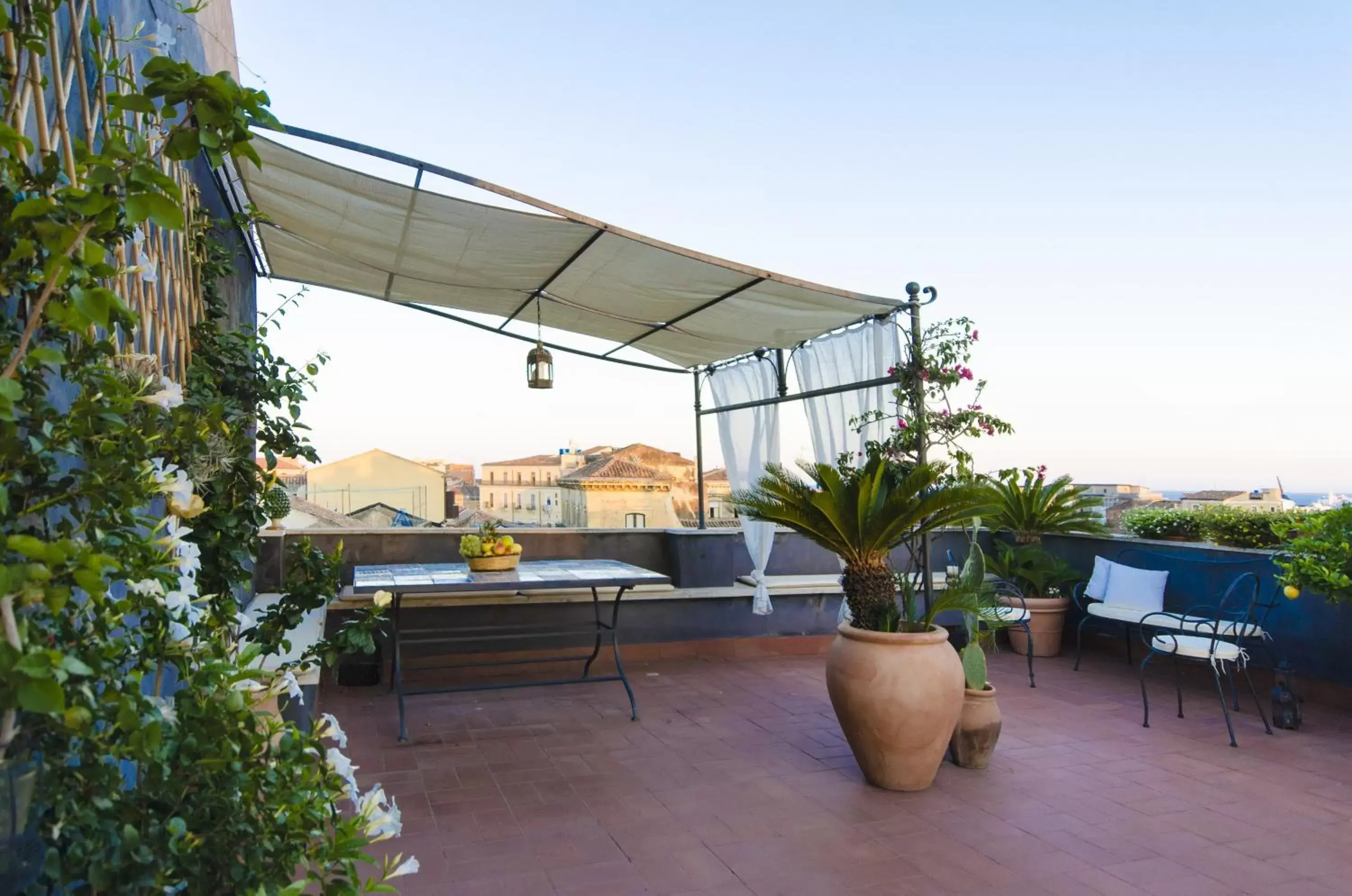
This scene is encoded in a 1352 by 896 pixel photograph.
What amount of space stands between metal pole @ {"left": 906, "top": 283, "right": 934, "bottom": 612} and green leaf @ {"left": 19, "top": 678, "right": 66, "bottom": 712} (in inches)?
155

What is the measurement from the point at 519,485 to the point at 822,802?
865 inches

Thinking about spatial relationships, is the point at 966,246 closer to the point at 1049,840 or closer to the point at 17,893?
the point at 1049,840

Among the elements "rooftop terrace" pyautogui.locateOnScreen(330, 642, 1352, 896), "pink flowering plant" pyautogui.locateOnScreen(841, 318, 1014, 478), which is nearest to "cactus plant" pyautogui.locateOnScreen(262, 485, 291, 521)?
A: "rooftop terrace" pyautogui.locateOnScreen(330, 642, 1352, 896)

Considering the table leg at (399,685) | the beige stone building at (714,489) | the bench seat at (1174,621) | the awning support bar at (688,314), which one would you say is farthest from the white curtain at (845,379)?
the table leg at (399,685)

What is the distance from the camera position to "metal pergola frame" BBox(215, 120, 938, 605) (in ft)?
10.9

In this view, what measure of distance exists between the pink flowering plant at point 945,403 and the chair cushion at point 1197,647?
168cm

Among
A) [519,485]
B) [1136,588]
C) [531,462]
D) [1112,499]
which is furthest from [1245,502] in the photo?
[531,462]

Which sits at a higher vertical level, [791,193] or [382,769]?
[791,193]

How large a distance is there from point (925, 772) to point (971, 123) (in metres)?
8.21

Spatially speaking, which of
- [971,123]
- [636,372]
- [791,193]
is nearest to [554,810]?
[636,372]

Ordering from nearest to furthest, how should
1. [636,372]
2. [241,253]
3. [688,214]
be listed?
[241,253] < [636,372] < [688,214]

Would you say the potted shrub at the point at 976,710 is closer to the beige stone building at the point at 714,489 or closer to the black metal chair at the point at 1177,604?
the black metal chair at the point at 1177,604

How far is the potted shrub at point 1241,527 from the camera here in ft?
20.2

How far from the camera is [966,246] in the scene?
12.0 m
